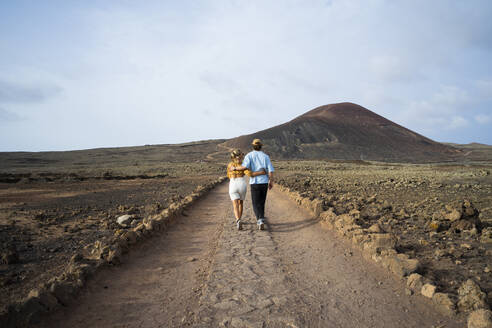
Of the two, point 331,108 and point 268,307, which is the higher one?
point 331,108

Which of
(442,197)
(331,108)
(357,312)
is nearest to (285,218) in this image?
(357,312)

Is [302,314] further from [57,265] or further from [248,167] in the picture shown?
[57,265]

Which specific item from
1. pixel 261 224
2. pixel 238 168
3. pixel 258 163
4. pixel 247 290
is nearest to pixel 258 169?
pixel 258 163

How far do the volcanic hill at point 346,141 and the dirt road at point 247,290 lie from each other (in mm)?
84026

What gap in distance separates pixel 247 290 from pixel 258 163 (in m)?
3.59

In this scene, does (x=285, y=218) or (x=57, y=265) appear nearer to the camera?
(x=57, y=265)

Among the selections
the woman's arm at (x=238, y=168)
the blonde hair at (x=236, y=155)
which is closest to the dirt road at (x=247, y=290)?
the woman's arm at (x=238, y=168)

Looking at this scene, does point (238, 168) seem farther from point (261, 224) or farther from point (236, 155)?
point (261, 224)

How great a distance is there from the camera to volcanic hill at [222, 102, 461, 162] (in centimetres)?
9306

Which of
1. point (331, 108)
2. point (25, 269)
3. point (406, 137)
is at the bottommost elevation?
point (25, 269)

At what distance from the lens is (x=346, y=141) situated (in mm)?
102312

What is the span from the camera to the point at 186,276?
4.43m

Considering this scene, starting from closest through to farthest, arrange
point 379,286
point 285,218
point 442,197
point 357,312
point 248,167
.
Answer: point 357,312 → point 379,286 → point 248,167 → point 285,218 → point 442,197

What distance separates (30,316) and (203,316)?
180 cm
